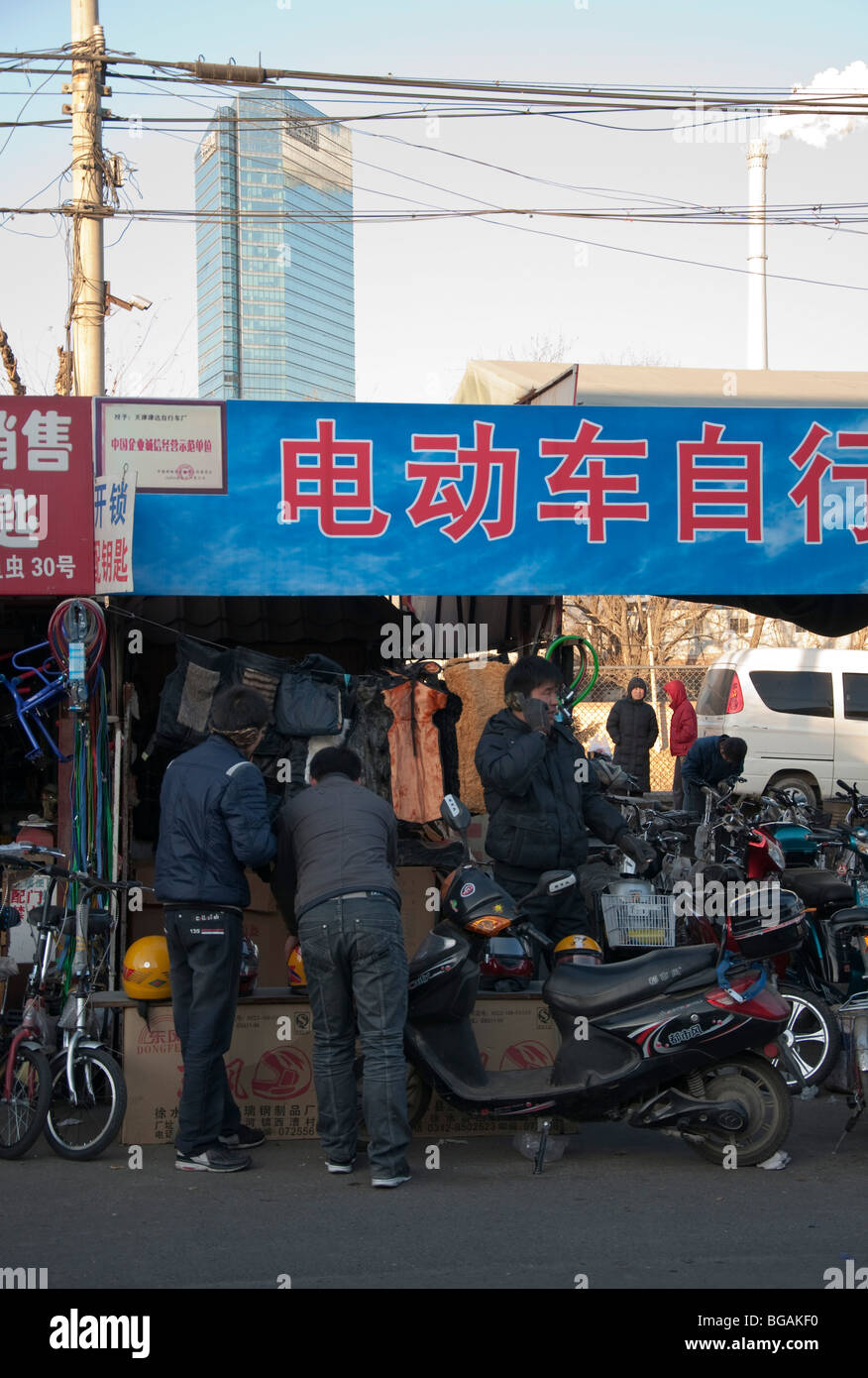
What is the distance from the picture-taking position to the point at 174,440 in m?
7.20

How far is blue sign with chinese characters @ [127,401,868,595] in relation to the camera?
7.25m

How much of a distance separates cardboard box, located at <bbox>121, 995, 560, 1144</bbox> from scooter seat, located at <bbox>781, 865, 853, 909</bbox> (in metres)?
1.74

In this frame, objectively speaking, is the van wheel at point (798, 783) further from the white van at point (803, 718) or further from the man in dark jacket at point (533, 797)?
the man in dark jacket at point (533, 797)

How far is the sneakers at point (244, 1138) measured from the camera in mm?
6164

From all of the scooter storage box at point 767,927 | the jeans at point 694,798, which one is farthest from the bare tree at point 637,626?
the scooter storage box at point 767,927

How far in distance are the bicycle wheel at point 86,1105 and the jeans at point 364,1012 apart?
1.02 m

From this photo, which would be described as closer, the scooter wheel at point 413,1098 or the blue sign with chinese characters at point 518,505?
the scooter wheel at point 413,1098

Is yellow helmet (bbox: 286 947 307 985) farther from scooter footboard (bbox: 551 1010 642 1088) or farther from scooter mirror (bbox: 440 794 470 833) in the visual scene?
scooter footboard (bbox: 551 1010 642 1088)

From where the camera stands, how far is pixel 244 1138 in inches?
244

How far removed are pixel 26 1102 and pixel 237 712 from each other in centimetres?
206

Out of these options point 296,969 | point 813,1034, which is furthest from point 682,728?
point 296,969
